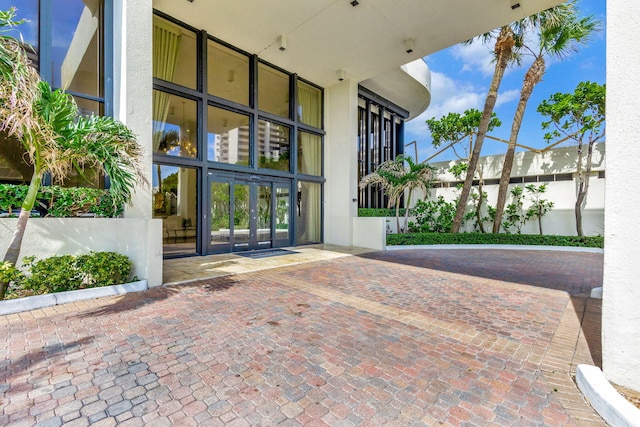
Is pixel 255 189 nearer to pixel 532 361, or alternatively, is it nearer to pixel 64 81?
pixel 64 81

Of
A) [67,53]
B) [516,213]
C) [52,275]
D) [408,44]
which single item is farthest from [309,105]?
[516,213]

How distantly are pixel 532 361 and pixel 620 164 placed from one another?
1.91m

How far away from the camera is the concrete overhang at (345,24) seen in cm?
706

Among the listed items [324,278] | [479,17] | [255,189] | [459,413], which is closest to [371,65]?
[479,17]

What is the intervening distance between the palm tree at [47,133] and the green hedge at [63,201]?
31cm

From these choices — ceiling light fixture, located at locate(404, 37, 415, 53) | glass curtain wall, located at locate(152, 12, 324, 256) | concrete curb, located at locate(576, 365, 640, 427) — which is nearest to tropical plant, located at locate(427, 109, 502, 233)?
ceiling light fixture, located at locate(404, 37, 415, 53)

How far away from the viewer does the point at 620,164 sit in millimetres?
2152

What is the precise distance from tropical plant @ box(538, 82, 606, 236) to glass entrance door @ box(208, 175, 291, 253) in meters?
11.1

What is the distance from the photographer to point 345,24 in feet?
25.7

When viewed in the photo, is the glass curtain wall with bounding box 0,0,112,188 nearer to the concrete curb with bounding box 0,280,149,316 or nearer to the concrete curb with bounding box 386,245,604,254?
the concrete curb with bounding box 0,280,149,316

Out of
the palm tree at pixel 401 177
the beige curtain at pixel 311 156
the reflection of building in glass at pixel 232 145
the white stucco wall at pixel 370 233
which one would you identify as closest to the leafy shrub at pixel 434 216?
the palm tree at pixel 401 177

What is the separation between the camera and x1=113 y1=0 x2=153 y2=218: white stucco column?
5355 millimetres

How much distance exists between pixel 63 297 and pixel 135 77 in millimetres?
3927

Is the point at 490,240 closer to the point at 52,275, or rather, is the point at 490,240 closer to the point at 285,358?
the point at 285,358
